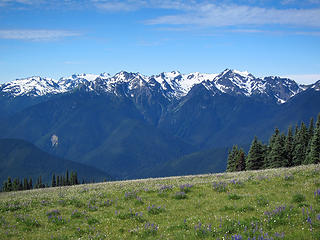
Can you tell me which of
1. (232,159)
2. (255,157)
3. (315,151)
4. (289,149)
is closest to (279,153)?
(289,149)

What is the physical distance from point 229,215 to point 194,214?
180 cm

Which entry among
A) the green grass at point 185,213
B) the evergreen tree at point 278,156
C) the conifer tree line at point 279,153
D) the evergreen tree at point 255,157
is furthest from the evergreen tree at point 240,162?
→ the green grass at point 185,213

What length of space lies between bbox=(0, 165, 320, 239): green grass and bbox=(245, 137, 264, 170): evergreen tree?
6155 cm

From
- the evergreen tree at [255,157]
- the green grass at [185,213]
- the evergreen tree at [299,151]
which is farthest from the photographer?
the evergreen tree at [255,157]

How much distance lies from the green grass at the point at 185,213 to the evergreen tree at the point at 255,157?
202 feet

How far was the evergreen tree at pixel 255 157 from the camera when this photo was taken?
8038 centimetres

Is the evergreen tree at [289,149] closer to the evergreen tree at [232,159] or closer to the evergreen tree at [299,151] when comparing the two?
the evergreen tree at [299,151]

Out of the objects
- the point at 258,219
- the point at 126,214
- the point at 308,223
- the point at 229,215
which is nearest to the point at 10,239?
the point at 126,214

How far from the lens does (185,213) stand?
14953mm

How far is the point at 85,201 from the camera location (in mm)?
19156

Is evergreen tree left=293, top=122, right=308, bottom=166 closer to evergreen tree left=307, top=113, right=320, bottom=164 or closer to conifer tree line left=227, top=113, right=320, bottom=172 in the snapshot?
conifer tree line left=227, top=113, right=320, bottom=172

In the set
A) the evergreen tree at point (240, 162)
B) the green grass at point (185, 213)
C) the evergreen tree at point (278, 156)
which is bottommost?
the evergreen tree at point (240, 162)

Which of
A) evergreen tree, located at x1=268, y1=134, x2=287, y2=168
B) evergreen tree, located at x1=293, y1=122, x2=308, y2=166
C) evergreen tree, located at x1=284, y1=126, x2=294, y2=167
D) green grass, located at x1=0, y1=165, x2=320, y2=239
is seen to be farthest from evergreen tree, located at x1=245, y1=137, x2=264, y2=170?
green grass, located at x1=0, y1=165, x2=320, y2=239

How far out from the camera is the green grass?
38.7 ft
